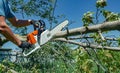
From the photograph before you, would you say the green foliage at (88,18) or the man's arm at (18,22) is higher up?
the green foliage at (88,18)

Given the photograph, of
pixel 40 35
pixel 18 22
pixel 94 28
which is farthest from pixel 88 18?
pixel 18 22

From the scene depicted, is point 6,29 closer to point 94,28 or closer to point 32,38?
point 32,38

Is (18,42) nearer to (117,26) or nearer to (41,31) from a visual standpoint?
(41,31)

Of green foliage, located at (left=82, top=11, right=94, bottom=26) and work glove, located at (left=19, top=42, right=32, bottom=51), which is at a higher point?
green foliage, located at (left=82, top=11, right=94, bottom=26)

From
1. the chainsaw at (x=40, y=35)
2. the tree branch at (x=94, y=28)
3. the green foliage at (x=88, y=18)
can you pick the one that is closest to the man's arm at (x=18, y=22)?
the chainsaw at (x=40, y=35)

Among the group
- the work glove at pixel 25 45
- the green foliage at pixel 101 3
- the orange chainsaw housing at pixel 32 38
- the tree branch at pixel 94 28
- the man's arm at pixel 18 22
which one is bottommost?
the man's arm at pixel 18 22

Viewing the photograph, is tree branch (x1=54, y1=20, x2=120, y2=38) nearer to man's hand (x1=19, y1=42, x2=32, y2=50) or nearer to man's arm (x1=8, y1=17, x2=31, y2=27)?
man's hand (x1=19, y1=42, x2=32, y2=50)

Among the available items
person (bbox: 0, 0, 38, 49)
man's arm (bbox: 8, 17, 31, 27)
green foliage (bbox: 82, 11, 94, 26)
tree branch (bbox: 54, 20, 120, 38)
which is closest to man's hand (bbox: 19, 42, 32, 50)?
person (bbox: 0, 0, 38, 49)

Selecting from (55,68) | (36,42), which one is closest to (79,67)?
(36,42)

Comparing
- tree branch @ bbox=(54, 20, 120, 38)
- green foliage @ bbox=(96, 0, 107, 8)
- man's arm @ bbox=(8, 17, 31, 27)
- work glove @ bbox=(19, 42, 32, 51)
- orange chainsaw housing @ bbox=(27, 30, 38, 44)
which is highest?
green foliage @ bbox=(96, 0, 107, 8)

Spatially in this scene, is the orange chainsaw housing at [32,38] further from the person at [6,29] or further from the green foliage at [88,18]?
the green foliage at [88,18]

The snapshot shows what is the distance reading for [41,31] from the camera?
18.3 feet

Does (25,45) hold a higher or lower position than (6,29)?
lower

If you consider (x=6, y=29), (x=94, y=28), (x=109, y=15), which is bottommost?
(x=6, y=29)
